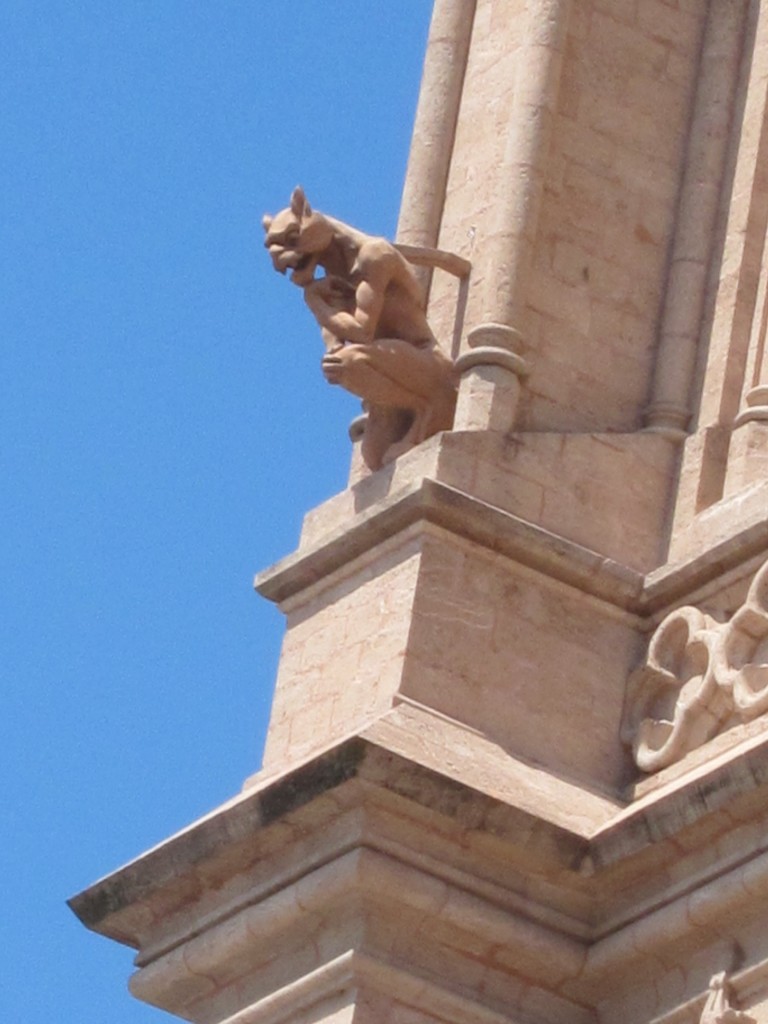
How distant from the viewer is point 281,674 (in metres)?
15.9

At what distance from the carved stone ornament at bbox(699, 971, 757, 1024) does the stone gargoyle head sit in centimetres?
344

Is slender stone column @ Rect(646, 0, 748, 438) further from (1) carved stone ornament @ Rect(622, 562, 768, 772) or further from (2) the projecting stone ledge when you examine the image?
(2) the projecting stone ledge

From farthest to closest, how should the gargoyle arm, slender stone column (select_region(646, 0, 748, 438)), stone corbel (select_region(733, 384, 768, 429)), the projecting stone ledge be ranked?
slender stone column (select_region(646, 0, 748, 438)), the gargoyle arm, stone corbel (select_region(733, 384, 768, 429)), the projecting stone ledge

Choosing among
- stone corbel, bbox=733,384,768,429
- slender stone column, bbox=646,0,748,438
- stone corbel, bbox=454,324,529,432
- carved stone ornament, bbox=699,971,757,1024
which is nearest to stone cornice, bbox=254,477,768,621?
stone corbel, bbox=454,324,529,432

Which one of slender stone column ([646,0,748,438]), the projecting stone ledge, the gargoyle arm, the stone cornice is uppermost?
slender stone column ([646,0,748,438])

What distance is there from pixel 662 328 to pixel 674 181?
675 mm

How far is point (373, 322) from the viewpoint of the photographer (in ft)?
52.6

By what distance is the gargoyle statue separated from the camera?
16000 mm

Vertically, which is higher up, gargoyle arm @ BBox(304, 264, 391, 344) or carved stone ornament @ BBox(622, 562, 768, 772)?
gargoyle arm @ BBox(304, 264, 391, 344)

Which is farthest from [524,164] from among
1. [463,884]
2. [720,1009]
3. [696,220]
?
[720,1009]

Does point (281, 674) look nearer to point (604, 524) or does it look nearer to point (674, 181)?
point (604, 524)

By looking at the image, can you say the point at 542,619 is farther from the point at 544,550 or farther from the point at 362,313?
the point at 362,313

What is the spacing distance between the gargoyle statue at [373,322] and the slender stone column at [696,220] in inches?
32.1

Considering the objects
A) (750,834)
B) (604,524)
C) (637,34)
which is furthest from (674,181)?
(750,834)
